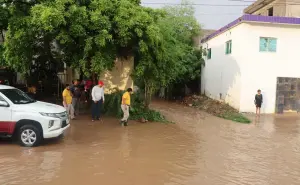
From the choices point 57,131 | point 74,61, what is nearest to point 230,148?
point 57,131

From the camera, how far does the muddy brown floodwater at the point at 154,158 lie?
6652 mm

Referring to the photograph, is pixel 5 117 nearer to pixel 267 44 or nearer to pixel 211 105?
pixel 211 105

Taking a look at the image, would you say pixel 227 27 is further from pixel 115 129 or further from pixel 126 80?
pixel 115 129

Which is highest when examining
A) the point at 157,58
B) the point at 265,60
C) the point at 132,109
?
the point at 265,60

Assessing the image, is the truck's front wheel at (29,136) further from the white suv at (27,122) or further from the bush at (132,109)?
the bush at (132,109)

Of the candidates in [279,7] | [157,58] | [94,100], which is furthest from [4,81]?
[279,7]

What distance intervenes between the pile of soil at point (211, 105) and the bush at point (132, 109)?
206 inches

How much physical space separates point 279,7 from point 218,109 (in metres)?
15.2

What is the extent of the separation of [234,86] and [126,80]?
300 inches

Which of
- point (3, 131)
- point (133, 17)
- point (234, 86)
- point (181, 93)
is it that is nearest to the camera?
point (3, 131)

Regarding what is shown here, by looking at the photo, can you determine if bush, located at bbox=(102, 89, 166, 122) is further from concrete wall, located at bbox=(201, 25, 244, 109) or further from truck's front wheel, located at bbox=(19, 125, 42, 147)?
concrete wall, located at bbox=(201, 25, 244, 109)

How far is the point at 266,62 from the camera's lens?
19266 mm

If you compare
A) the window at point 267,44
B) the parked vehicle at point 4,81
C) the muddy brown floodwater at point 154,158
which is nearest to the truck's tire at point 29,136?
the muddy brown floodwater at point 154,158

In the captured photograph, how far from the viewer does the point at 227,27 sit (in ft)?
69.0
